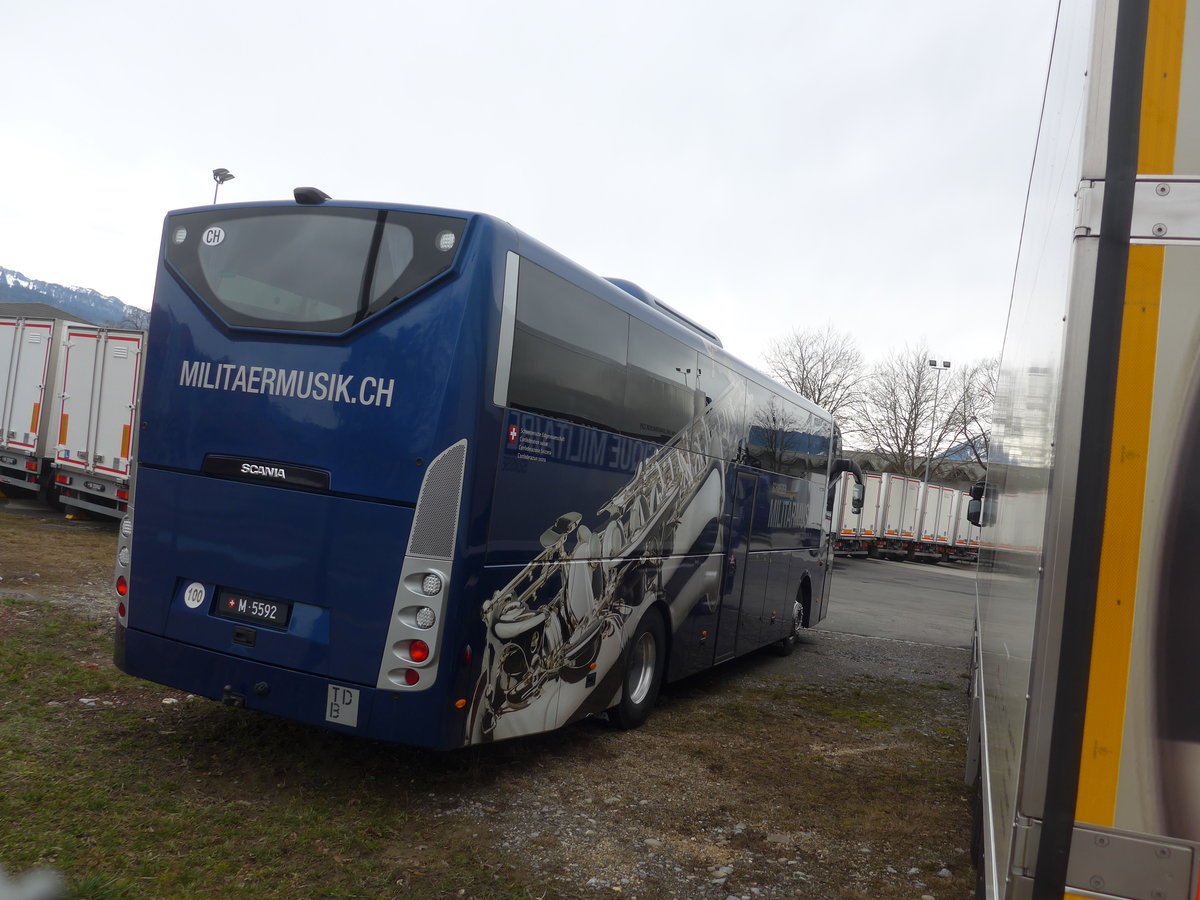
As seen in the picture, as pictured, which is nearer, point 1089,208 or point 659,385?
point 1089,208

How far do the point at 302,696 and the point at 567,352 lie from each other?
2521 millimetres

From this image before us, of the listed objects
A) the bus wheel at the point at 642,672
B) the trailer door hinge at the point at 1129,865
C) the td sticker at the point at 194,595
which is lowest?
the bus wheel at the point at 642,672

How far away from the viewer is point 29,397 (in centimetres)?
1659

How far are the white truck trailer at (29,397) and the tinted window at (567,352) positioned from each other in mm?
13407

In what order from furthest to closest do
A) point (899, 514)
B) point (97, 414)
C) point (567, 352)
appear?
point (899, 514) → point (97, 414) → point (567, 352)

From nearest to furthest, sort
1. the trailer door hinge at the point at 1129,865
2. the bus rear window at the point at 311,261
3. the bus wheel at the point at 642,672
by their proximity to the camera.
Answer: the trailer door hinge at the point at 1129,865, the bus rear window at the point at 311,261, the bus wheel at the point at 642,672

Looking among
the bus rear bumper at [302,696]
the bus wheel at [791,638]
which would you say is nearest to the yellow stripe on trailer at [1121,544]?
the bus rear bumper at [302,696]

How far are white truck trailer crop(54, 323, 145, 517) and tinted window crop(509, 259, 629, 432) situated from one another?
435 inches

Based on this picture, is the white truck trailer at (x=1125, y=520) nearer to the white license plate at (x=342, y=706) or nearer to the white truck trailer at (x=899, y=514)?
the white license plate at (x=342, y=706)

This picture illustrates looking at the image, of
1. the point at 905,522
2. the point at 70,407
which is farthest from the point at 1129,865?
the point at 905,522

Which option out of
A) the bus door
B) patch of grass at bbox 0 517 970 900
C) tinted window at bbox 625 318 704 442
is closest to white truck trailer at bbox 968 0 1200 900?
patch of grass at bbox 0 517 970 900

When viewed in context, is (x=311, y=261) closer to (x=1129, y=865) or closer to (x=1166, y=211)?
(x=1166, y=211)

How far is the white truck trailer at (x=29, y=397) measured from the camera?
53.5 ft

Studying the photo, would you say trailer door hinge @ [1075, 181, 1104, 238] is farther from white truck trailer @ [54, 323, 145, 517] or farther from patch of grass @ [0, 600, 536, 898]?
white truck trailer @ [54, 323, 145, 517]
